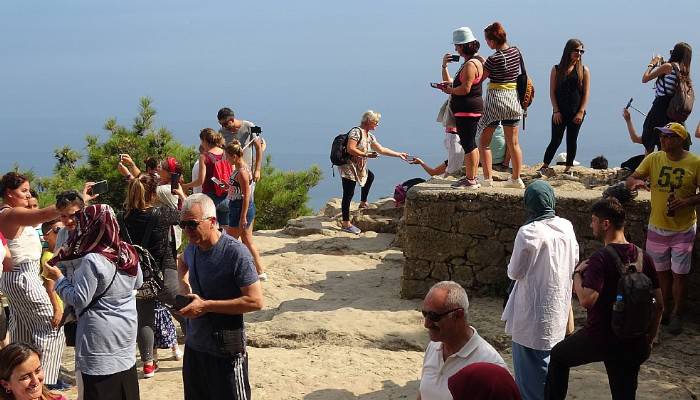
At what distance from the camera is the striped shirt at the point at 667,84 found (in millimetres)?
8062

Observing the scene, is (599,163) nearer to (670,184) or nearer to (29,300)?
(670,184)

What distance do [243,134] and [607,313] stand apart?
5.82 meters

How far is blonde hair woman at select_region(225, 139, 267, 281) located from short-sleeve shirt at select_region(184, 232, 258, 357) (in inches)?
143

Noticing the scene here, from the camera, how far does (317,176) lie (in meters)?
18.8

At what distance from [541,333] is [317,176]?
14.3m

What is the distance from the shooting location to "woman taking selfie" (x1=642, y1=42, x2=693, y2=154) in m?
8.00

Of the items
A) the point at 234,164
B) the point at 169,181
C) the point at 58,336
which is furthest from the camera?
the point at 234,164

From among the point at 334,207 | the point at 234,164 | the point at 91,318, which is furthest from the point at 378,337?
the point at 334,207

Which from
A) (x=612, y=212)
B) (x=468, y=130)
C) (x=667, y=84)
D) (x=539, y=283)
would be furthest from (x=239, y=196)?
(x=667, y=84)

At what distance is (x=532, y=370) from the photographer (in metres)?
4.78

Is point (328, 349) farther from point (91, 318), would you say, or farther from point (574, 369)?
point (91, 318)

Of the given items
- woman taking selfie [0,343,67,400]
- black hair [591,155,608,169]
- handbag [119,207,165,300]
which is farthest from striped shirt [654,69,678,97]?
woman taking selfie [0,343,67,400]

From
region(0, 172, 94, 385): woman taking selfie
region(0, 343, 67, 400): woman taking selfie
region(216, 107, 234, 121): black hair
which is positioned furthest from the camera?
region(216, 107, 234, 121): black hair

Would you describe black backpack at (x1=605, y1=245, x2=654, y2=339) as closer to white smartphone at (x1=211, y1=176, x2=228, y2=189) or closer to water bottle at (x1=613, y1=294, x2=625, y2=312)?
water bottle at (x1=613, y1=294, x2=625, y2=312)
